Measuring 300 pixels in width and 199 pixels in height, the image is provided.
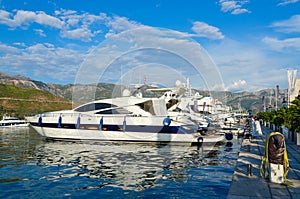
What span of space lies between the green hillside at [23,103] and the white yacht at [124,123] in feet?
220

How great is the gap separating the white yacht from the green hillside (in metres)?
67.0

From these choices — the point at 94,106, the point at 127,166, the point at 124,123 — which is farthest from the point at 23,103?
the point at 127,166

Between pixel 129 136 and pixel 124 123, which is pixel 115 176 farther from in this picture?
pixel 129 136

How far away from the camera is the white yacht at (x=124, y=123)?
75.1 ft

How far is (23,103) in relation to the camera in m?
104

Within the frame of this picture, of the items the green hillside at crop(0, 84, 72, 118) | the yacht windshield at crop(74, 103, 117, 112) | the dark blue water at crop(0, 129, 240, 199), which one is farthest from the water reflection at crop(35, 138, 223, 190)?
the green hillside at crop(0, 84, 72, 118)

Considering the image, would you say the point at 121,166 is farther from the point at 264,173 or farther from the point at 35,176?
the point at 264,173

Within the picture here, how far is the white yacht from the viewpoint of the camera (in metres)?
22.9

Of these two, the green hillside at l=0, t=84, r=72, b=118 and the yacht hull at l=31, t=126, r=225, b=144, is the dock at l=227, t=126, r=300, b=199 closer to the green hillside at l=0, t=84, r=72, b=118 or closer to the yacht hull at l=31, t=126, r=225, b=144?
the yacht hull at l=31, t=126, r=225, b=144

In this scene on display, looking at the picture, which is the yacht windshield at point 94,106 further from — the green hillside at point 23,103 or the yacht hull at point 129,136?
the green hillside at point 23,103

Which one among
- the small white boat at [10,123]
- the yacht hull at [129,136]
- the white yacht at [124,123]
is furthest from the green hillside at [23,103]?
the white yacht at [124,123]

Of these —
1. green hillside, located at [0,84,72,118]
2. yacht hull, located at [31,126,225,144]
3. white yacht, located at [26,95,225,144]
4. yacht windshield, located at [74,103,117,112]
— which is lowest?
yacht hull, located at [31,126,225,144]

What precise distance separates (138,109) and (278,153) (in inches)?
657

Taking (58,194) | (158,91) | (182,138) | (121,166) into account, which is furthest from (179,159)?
(158,91)
